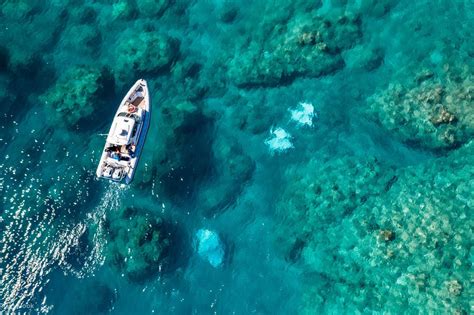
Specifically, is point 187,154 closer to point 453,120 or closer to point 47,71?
point 47,71

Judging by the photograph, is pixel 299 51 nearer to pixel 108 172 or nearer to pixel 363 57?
pixel 363 57

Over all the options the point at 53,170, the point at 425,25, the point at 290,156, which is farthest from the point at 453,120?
the point at 53,170

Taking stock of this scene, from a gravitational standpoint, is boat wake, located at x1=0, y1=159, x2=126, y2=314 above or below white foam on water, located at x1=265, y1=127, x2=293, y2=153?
below

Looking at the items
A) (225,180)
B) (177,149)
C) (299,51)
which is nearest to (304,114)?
(299,51)

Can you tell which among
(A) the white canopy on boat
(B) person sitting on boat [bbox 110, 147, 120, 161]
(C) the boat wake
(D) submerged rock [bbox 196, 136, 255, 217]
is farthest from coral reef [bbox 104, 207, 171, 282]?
(A) the white canopy on boat

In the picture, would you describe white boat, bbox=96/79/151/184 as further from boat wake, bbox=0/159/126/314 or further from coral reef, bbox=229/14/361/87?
coral reef, bbox=229/14/361/87
